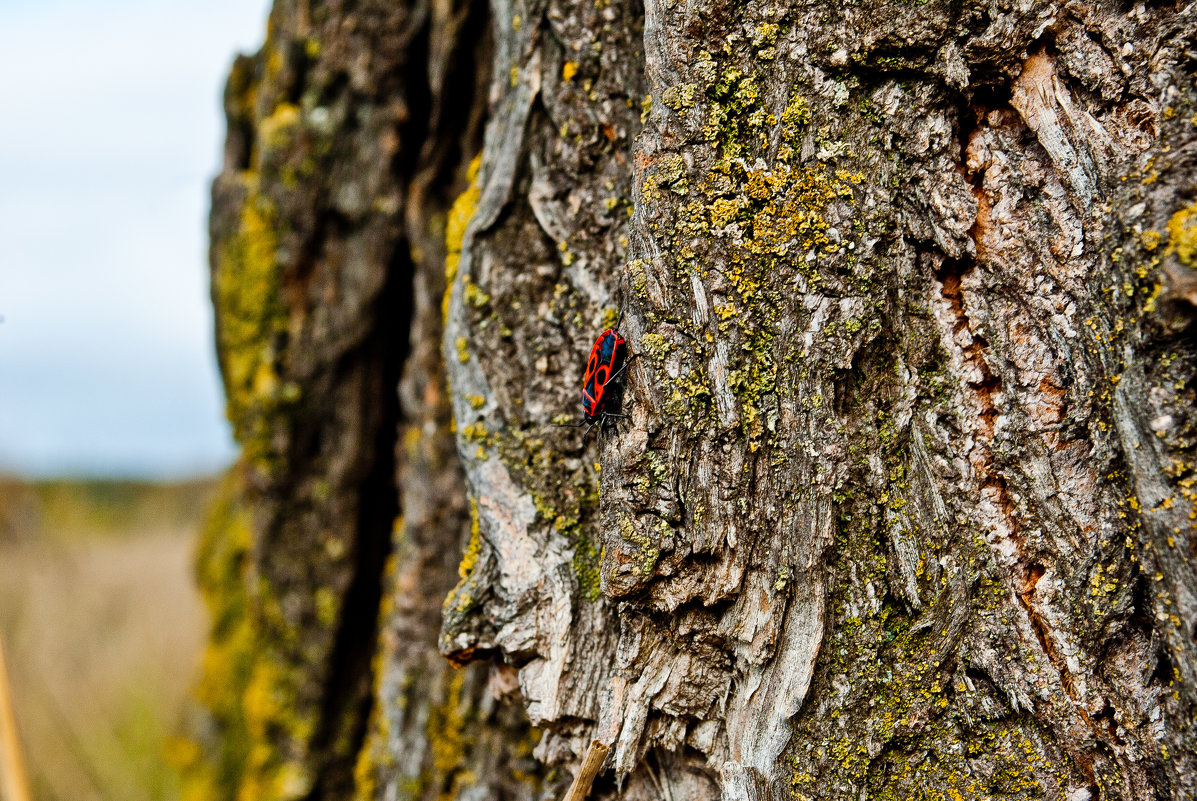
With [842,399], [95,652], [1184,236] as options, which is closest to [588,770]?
[842,399]

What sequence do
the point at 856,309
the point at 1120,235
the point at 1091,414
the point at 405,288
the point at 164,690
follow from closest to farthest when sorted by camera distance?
the point at 1120,235, the point at 1091,414, the point at 856,309, the point at 405,288, the point at 164,690

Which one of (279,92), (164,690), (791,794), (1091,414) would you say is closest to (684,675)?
(791,794)

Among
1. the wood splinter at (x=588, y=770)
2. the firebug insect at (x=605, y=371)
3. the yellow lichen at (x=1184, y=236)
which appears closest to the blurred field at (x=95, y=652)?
the wood splinter at (x=588, y=770)

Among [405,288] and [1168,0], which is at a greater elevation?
[1168,0]

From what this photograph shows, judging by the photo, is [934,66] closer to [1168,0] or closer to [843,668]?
[1168,0]

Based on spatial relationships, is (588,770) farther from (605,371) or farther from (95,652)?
(95,652)

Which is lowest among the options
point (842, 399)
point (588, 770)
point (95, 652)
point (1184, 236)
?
point (95, 652)

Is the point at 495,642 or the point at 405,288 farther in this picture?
the point at 405,288
